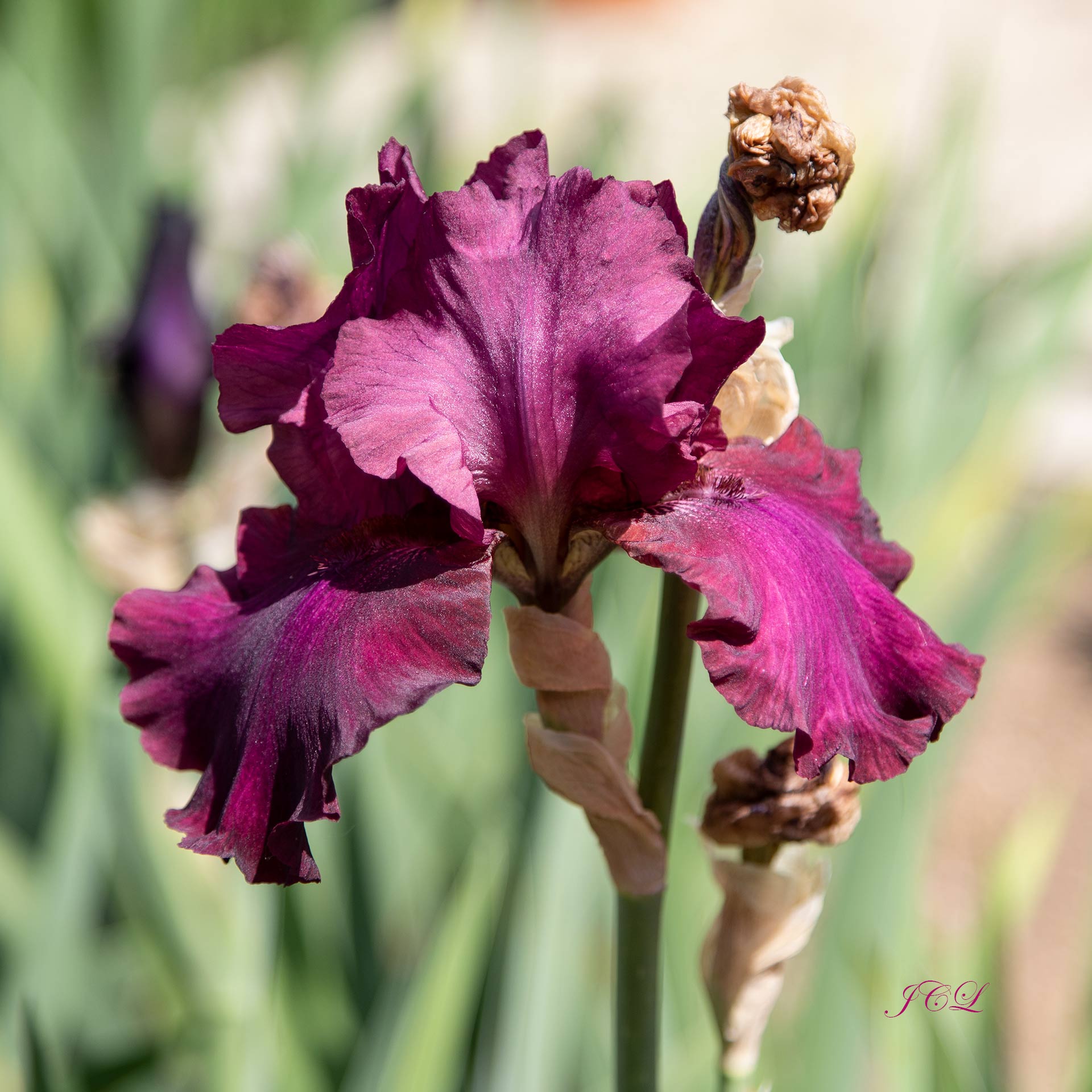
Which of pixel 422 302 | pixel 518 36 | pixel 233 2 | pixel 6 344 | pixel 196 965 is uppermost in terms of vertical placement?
pixel 233 2

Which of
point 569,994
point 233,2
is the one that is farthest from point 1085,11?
point 569,994

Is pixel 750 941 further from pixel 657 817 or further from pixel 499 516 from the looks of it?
pixel 499 516

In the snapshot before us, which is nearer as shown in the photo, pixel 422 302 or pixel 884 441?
pixel 422 302

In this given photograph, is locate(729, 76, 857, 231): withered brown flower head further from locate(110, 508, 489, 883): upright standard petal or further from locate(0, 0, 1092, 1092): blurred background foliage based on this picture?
locate(0, 0, 1092, 1092): blurred background foliage

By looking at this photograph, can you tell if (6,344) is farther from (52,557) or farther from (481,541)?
(481,541)

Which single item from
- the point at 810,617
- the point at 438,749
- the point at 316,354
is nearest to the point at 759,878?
the point at 810,617
